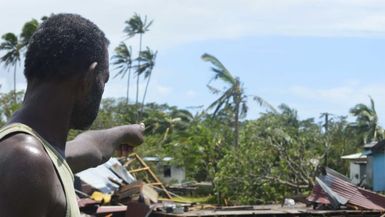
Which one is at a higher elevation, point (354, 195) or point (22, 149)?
point (22, 149)

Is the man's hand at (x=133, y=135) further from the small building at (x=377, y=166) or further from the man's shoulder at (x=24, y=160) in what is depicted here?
the small building at (x=377, y=166)

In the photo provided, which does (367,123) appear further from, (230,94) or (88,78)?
(88,78)

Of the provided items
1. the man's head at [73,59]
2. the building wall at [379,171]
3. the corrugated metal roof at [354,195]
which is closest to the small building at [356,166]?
the building wall at [379,171]

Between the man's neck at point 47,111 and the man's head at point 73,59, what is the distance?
0.08ft

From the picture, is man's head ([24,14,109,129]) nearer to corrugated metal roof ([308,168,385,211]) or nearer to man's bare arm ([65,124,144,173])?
man's bare arm ([65,124,144,173])

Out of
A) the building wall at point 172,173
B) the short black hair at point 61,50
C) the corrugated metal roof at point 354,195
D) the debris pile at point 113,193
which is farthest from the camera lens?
the building wall at point 172,173

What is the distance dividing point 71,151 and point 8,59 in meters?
46.2

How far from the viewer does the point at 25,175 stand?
4.99 feet

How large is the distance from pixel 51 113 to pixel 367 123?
49.5 m

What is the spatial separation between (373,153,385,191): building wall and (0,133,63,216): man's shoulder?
32.3 m

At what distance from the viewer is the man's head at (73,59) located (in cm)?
173

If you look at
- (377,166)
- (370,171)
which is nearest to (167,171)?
(370,171)

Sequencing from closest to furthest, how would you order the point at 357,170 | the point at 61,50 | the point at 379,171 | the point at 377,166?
the point at 61,50
the point at 379,171
the point at 377,166
the point at 357,170

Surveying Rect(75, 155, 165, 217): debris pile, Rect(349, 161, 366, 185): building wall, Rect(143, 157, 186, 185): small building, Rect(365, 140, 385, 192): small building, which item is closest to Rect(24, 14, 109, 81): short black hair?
Rect(75, 155, 165, 217): debris pile
